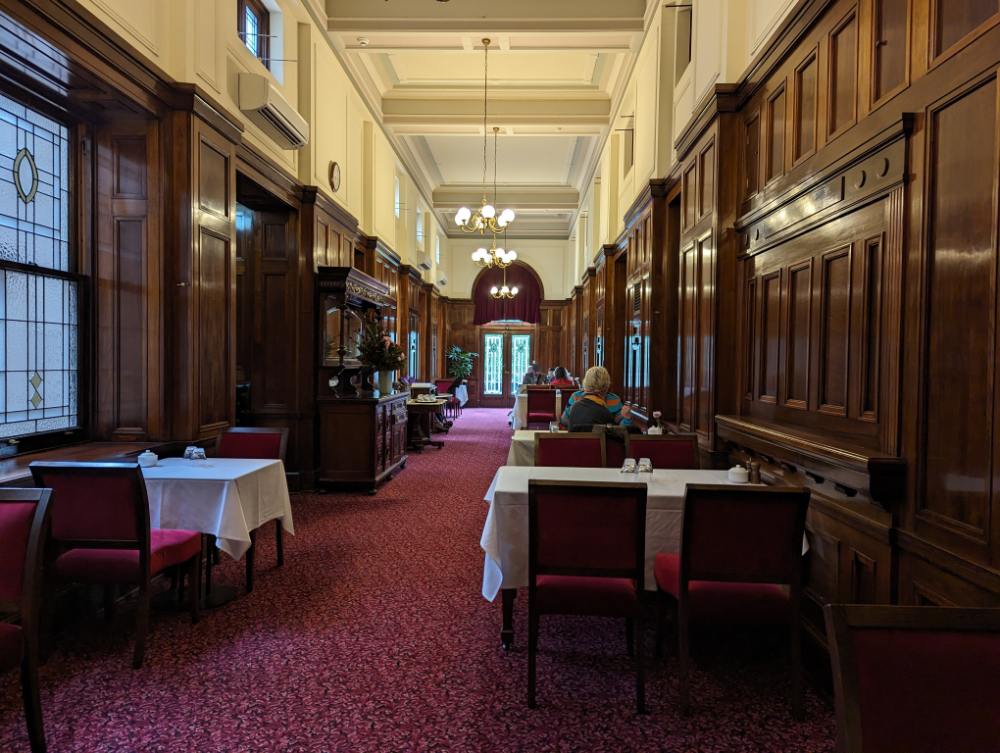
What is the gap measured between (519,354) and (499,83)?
10.0 m

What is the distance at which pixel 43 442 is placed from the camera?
147 inches

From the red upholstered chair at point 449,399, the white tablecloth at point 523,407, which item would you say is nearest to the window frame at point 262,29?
the white tablecloth at point 523,407

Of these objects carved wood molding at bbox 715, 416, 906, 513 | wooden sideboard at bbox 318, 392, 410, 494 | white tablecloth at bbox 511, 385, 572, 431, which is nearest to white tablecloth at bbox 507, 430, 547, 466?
wooden sideboard at bbox 318, 392, 410, 494

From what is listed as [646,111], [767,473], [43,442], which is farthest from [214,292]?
[646,111]

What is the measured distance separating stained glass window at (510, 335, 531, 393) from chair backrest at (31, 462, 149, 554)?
15.7m

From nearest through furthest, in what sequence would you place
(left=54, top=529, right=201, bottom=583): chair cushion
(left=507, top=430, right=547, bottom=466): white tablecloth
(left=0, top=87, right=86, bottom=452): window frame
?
(left=54, top=529, right=201, bottom=583): chair cushion → (left=0, top=87, right=86, bottom=452): window frame → (left=507, top=430, right=547, bottom=466): white tablecloth

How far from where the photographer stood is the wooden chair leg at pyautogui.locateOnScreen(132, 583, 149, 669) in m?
2.84

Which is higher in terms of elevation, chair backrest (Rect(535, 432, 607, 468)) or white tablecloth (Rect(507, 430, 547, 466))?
chair backrest (Rect(535, 432, 607, 468))

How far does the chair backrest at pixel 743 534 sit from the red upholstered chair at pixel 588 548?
20 centimetres

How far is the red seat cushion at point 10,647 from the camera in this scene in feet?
6.81

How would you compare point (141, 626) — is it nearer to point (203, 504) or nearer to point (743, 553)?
point (203, 504)

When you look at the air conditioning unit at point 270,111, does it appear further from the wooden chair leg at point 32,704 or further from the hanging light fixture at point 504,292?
the hanging light fixture at point 504,292

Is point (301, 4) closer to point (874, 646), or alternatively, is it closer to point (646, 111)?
point (646, 111)

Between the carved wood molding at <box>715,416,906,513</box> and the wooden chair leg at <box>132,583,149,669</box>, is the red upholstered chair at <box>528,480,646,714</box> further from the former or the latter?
the wooden chair leg at <box>132,583,149,669</box>
